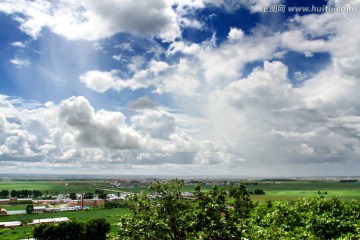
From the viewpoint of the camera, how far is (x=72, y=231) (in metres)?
61.1

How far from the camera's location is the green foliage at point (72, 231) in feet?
197

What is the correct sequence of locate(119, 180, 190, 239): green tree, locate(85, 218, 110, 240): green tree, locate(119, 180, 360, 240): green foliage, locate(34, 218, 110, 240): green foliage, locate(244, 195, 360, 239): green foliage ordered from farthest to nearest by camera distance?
1. locate(85, 218, 110, 240): green tree
2. locate(34, 218, 110, 240): green foliage
3. locate(244, 195, 360, 239): green foliage
4. locate(119, 180, 190, 239): green tree
5. locate(119, 180, 360, 240): green foliage

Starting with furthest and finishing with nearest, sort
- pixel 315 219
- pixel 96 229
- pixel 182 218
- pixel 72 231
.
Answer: pixel 96 229 < pixel 72 231 < pixel 315 219 < pixel 182 218

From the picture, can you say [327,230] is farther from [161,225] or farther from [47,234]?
[47,234]

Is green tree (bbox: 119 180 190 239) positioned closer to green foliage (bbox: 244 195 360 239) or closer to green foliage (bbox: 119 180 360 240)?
green foliage (bbox: 119 180 360 240)

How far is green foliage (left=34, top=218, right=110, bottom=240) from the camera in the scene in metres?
59.9

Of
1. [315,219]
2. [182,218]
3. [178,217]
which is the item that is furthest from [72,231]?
[182,218]

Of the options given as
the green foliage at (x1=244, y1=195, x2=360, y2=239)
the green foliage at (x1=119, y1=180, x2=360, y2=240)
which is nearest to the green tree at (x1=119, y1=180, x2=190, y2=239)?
the green foliage at (x1=119, y1=180, x2=360, y2=240)

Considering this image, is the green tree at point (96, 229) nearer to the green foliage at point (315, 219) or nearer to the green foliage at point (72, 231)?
the green foliage at point (72, 231)

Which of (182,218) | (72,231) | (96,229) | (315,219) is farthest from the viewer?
(96,229)

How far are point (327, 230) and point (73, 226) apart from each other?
162ft

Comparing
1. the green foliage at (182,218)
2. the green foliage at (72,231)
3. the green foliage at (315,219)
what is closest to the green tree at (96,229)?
the green foliage at (72,231)

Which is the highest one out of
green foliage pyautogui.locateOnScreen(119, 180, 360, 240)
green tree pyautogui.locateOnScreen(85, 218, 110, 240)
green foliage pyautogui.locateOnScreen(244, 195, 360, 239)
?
green foliage pyautogui.locateOnScreen(119, 180, 360, 240)

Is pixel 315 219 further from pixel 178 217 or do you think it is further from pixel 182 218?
pixel 178 217
